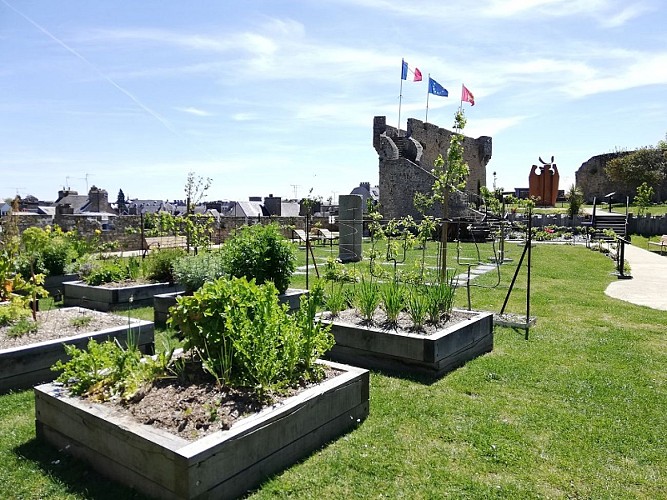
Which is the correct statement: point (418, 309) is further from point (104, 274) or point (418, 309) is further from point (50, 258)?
point (50, 258)

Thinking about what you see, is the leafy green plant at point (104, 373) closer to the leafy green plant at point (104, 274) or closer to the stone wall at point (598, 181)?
the leafy green plant at point (104, 274)

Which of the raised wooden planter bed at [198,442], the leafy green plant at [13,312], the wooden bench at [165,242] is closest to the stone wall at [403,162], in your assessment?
the wooden bench at [165,242]

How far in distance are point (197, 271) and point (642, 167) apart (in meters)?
42.7

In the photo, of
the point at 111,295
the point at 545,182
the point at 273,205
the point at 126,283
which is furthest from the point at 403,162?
the point at 111,295

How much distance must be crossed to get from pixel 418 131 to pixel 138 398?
1143 inches

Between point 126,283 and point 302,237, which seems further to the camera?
point 302,237

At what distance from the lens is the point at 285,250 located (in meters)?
6.68

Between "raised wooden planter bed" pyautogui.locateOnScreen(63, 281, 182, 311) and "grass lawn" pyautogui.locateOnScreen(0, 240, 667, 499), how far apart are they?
330 cm

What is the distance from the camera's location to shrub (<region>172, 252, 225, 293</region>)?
6895mm

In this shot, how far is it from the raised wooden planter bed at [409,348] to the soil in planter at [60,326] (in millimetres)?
2216

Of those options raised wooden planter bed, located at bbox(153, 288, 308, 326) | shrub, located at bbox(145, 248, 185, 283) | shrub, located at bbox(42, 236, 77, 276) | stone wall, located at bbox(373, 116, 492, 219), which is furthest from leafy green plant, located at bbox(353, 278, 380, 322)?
stone wall, located at bbox(373, 116, 492, 219)

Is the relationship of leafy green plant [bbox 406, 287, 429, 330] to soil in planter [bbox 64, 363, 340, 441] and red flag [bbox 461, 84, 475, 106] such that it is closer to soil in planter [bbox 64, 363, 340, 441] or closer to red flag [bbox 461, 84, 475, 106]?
soil in planter [bbox 64, 363, 340, 441]

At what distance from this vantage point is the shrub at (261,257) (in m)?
6.53

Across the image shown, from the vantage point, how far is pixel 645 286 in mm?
10000
